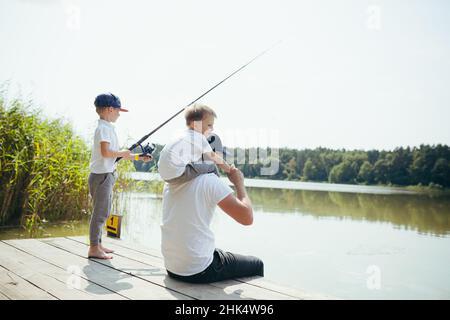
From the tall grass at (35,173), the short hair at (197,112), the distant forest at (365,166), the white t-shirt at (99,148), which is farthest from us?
the distant forest at (365,166)

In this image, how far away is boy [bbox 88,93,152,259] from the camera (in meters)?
2.56

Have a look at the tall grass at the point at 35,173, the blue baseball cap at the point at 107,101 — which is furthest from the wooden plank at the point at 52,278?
the tall grass at the point at 35,173

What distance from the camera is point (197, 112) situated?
1.91m

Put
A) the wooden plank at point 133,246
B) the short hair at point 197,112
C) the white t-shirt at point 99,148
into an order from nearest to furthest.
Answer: the short hair at point 197,112
the white t-shirt at point 99,148
the wooden plank at point 133,246

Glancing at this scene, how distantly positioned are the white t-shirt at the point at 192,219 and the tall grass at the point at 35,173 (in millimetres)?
3550

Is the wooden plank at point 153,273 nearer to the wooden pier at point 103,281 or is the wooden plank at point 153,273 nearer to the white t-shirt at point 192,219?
the wooden pier at point 103,281

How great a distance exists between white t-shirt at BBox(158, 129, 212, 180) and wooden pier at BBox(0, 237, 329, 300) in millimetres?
573

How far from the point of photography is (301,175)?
3975 cm

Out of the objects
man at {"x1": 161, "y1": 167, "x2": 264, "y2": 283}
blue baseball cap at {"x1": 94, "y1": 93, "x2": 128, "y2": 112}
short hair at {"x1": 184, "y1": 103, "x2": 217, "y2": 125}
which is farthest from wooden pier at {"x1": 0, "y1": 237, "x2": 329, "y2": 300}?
blue baseball cap at {"x1": 94, "y1": 93, "x2": 128, "y2": 112}

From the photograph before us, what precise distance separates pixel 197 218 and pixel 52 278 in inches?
35.3

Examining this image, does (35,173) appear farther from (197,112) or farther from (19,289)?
(197,112)

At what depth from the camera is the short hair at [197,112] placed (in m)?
1.91

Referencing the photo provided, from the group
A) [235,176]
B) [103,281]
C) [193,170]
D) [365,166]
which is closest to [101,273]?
[103,281]
